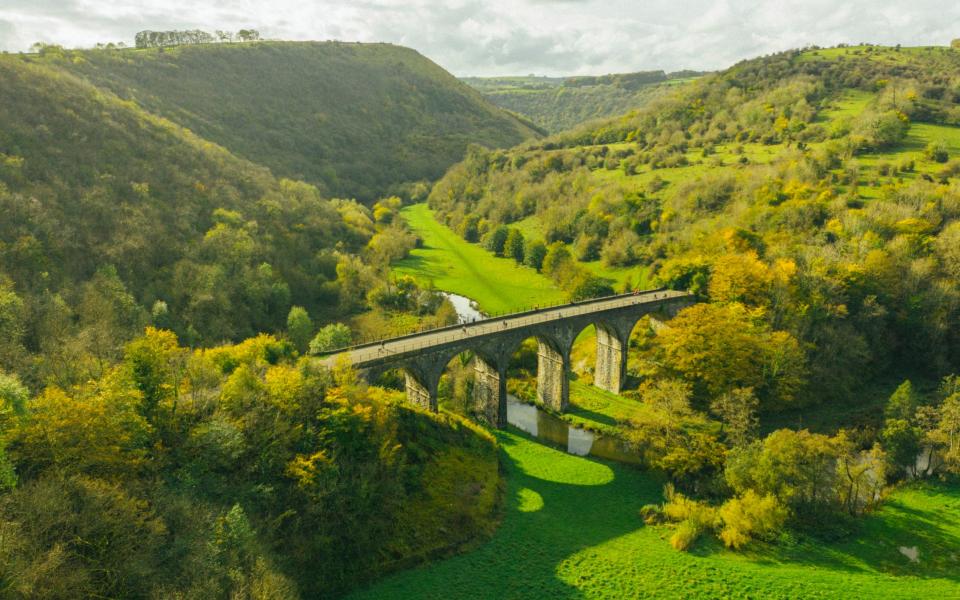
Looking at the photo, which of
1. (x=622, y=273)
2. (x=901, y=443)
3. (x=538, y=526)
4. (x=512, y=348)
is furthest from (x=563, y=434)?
(x=622, y=273)

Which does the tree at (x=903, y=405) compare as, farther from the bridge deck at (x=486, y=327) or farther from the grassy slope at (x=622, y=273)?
the grassy slope at (x=622, y=273)

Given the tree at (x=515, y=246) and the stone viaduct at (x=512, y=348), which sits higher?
the tree at (x=515, y=246)

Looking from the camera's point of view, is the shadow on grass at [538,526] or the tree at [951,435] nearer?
the shadow on grass at [538,526]

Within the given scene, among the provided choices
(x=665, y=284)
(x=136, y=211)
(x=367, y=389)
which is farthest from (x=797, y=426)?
(x=136, y=211)

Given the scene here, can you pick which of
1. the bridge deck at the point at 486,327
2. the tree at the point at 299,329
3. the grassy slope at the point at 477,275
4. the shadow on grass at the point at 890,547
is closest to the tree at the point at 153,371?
the bridge deck at the point at 486,327

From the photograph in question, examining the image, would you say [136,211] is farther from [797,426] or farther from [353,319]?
[797,426]
